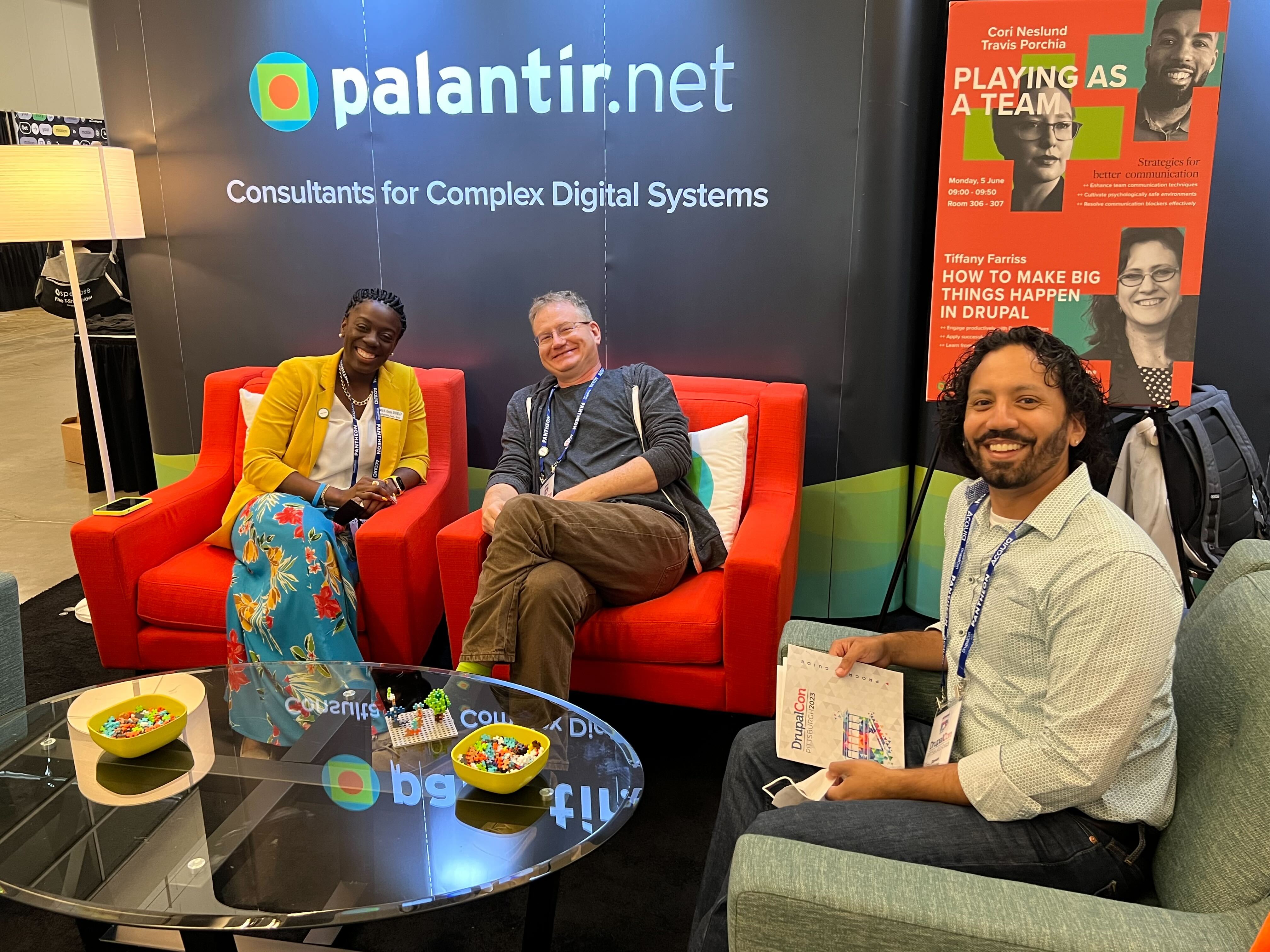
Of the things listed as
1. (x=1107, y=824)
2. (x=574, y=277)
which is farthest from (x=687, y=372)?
(x=1107, y=824)

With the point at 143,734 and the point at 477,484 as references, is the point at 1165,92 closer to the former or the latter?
the point at 477,484

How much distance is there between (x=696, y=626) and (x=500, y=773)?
3.09 ft

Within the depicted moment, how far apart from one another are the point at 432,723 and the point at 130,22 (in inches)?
118

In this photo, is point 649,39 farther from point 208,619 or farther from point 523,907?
point 523,907

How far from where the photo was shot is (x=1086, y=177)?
123 inches

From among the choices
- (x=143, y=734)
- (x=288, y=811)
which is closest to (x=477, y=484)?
(x=143, y=734)

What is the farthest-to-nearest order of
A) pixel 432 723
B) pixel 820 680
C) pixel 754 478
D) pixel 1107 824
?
pixel 754 478 → pixel 432 723 → pixel 820 680 → pixel 1107 824

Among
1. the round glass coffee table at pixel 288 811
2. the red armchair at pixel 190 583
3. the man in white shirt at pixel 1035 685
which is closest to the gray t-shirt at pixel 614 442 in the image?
the red armchair at pixel 190 583

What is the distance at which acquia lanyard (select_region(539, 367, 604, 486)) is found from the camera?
3.08 metres

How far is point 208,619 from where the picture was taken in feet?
9.68

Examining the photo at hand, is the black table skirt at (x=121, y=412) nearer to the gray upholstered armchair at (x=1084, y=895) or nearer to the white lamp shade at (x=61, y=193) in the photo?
the white lamp shade at (x=61, y=193)

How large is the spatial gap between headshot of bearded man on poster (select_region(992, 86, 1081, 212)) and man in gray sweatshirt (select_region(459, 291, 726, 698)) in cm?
126

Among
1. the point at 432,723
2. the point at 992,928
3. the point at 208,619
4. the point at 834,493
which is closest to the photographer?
the point at 992,928

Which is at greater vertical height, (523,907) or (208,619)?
(208,619)
